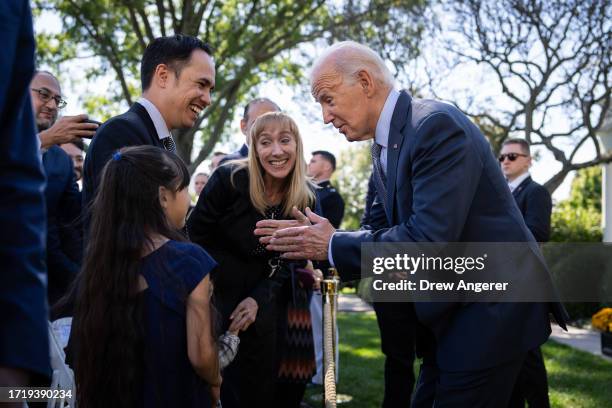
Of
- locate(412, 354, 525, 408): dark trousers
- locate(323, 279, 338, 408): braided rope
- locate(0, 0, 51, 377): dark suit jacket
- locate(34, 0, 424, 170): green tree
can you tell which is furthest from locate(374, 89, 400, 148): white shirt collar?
locate(34, 0, 424, 170): green tree

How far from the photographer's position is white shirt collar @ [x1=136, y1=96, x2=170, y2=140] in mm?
3586

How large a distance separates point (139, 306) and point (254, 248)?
5.53 feet

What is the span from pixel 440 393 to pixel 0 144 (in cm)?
203

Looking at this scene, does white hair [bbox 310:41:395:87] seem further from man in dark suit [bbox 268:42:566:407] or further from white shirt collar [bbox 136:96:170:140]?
white shirt collar [bbox 136:96:170:140]

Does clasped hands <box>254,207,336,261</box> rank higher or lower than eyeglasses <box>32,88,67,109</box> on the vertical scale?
lower

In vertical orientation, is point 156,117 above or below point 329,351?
above

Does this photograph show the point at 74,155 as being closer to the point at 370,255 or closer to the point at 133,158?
the point at 133,158

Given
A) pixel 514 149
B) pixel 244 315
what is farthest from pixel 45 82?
pixel 514 149

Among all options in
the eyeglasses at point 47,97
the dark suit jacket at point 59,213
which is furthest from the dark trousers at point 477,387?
the eyeglasses at point 47,97

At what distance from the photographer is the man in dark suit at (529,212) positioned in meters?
5.15

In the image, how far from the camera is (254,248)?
4332 millimetres

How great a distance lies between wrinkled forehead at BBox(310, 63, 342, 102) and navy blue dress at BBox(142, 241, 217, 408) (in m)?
0.93

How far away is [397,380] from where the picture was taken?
214 inches

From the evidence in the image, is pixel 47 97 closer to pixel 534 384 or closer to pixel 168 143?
pixel 168 143
